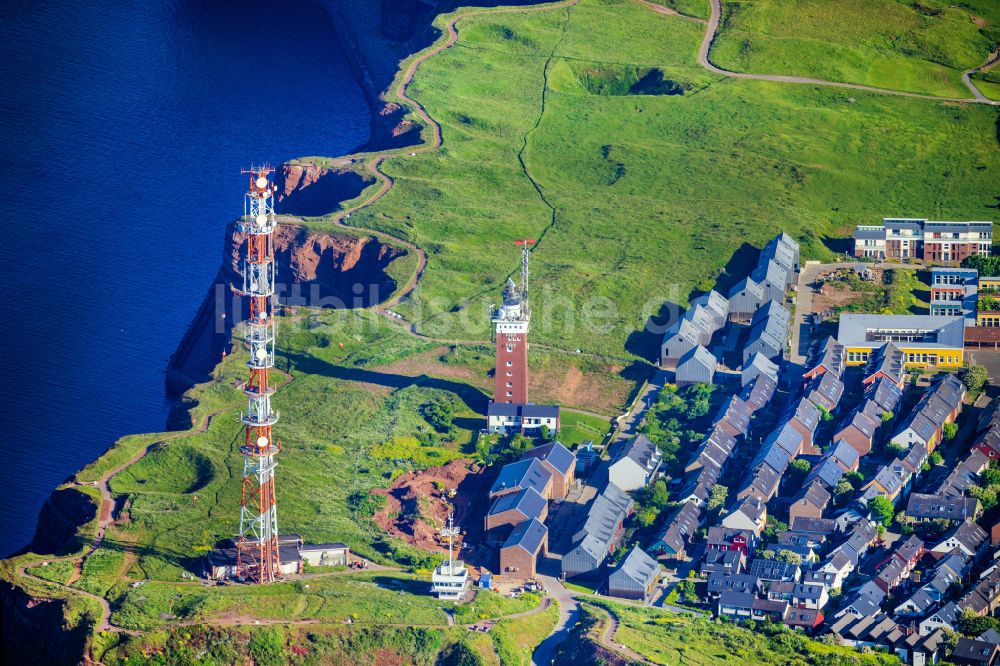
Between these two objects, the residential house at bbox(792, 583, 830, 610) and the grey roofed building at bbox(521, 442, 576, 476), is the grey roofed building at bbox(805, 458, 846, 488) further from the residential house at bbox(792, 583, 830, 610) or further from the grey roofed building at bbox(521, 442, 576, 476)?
the grey roofed building at bbox(521, 442, 576, 476)

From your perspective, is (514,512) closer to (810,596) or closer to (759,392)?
(810,596)

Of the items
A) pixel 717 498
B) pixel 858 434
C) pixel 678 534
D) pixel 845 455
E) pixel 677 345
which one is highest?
pixel 677 345

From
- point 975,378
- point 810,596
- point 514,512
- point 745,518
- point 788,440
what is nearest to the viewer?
point 810,596

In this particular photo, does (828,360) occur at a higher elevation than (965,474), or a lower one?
higher

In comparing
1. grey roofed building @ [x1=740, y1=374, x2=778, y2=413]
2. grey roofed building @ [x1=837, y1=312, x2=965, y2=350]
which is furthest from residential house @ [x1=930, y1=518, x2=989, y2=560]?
grey roofed building @ [x1=837, y1=312, x2=965, y2=350]

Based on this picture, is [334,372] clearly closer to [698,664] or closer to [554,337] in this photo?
[554,337]

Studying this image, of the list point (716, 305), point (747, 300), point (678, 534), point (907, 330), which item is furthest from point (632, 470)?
point (747, 300)

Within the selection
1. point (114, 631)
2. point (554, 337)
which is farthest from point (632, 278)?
point (114, 631)
